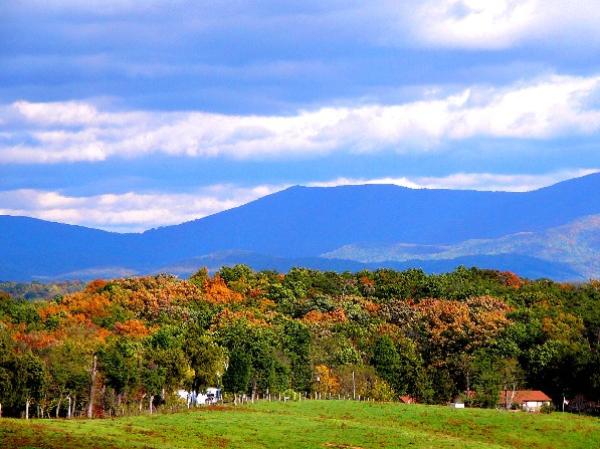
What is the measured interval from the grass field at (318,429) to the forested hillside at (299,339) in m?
15.8

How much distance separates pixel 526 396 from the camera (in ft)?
424

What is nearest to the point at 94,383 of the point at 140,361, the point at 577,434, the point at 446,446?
the point at 140,361

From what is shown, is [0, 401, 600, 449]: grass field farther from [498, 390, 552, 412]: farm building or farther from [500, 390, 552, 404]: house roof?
[500, 390, 552, 404]: house roof

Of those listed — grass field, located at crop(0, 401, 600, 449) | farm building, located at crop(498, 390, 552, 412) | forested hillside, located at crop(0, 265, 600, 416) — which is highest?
forested hillside, located at crop(0, 265, 600, 416)

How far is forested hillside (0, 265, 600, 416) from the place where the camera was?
10088 cm

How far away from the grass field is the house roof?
29.1 metres

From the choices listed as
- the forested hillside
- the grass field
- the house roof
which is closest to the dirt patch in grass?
the grass field

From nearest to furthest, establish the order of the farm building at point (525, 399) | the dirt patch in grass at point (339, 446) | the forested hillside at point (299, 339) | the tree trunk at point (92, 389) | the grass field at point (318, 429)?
the grass field at point (318, 429) → the dirt patch in grass at point (339, 446) → the tree trunk at point (92, 389) → the forested hillside at point (299, 339) → the farm building at point (525, 399)

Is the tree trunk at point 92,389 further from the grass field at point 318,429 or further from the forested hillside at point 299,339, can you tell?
the grass field at point 318,429

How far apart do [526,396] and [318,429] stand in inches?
2235

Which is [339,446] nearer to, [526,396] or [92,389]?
[92,389]

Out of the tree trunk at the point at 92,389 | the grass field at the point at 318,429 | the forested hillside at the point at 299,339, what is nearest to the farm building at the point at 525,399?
the forested hillside at the point at 299,339

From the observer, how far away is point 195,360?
105 m

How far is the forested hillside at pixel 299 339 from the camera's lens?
10088cm
